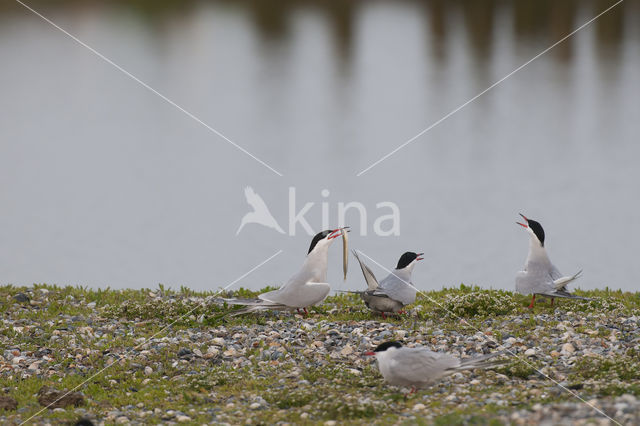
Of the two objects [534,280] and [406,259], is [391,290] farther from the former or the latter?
[534,280]

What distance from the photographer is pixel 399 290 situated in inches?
608

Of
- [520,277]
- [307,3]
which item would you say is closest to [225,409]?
[520,277]

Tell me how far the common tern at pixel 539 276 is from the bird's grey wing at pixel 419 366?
422cm

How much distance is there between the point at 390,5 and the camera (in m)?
98.3

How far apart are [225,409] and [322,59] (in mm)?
48077

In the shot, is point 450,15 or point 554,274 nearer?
point 554,274

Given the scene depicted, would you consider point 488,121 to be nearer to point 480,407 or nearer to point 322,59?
point 322,59

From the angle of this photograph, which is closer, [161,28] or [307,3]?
[161,28]

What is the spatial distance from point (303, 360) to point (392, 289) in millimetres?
2361

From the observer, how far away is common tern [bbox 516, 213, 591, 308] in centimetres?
1575

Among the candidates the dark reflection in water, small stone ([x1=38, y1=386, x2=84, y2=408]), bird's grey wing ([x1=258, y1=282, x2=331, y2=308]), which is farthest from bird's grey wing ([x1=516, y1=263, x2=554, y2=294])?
the dark reflection in water

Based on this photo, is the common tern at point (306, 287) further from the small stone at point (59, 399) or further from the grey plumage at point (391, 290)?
the small stone at point (59, 399)

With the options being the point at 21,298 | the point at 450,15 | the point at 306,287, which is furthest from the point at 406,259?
the point at 450,15

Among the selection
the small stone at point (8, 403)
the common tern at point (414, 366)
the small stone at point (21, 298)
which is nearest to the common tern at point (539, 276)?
the common tern at point (414, 366)
